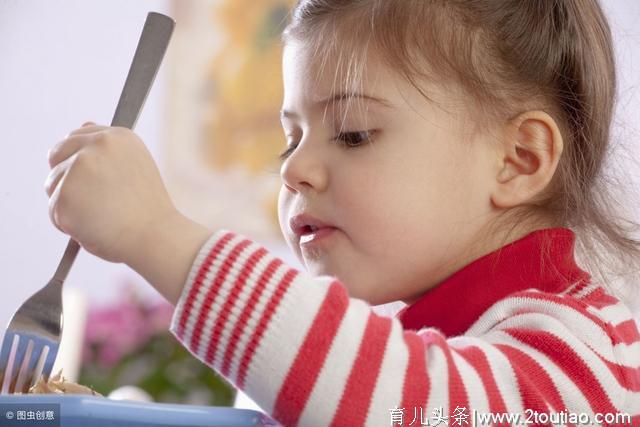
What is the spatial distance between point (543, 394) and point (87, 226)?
0.31 m

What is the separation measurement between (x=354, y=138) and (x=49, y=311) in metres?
0.27

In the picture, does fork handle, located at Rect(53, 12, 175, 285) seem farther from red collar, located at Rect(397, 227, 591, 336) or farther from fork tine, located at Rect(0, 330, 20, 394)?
red collar, located at Rect(397, 227, 591, 336)

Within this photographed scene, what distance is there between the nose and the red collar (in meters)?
0.13

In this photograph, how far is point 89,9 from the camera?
190cm

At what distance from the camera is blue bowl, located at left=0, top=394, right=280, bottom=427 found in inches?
16.4

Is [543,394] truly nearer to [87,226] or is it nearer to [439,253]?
[439,253]

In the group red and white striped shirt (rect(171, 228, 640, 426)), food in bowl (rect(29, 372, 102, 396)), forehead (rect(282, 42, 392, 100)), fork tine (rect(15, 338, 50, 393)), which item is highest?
forehead (rect(282, 42, 392, 100))

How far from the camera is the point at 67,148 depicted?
0.59 meters

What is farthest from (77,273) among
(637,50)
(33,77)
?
(637,50)

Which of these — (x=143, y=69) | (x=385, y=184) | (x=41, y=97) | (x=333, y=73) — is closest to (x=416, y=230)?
(x=385, y=184)

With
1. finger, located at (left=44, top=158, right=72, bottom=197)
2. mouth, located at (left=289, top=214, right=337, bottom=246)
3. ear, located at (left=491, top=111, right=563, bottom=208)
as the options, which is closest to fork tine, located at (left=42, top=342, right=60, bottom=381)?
finger, located at (left=44, top=158, right=72, bottom=197)

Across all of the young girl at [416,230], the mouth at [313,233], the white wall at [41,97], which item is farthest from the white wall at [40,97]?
the mouth at [313,233]

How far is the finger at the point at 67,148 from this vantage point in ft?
1.91

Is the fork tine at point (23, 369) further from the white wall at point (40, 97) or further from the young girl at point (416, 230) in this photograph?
the white wall at point (40, 97)
